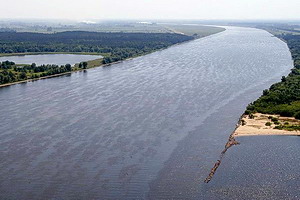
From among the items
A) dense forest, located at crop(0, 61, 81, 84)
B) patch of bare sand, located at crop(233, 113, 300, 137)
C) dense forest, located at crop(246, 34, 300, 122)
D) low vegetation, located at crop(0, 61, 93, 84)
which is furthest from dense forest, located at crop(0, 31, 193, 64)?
patch of bare sand, located at crop(233, 113, 300, 137)

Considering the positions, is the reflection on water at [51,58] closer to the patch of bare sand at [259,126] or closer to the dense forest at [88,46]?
the dense forest at [88,46]

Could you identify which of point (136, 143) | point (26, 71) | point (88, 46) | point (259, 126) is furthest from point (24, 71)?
point (259, 126)

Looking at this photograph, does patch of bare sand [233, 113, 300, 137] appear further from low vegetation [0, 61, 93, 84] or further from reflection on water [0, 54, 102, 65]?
reflection on water [0, 54, 102, 65]

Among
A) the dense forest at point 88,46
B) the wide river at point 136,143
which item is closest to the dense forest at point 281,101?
the wide river at point 136,143

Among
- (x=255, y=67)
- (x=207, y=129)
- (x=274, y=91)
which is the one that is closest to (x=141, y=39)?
(x=255, y=67)

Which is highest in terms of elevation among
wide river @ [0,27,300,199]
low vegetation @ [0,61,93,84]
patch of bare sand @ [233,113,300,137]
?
low vegetation @ [0,61,93,84]

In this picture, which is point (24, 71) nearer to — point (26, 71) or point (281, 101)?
point (26, 71)
